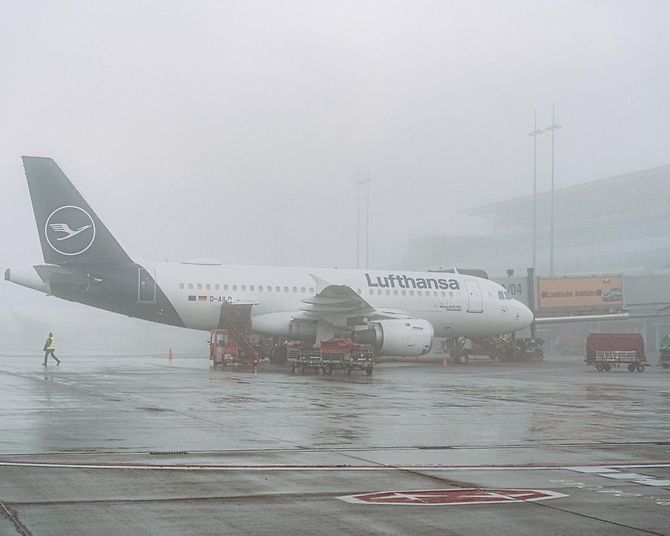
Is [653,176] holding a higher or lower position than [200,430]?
higher

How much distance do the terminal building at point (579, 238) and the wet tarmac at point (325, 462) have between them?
5624 cm

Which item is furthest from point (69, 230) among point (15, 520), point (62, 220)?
point (15, 520)

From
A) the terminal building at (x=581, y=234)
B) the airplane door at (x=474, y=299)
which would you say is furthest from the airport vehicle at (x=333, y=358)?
the terminal building at (x=581, y=234)

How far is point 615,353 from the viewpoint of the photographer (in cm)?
3959

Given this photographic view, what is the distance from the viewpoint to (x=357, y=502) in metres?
8.51

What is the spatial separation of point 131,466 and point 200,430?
392cm

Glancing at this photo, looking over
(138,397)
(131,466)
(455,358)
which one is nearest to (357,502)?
(131,466)

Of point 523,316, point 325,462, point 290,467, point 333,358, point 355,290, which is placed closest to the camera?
point 290,467

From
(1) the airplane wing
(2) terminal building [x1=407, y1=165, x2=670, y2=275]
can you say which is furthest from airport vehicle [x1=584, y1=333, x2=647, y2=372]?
(2) terminal building [x1=407, y1=165, x2=670, y2=275]

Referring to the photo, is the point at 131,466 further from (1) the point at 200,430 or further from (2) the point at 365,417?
(2) the point at 365,417

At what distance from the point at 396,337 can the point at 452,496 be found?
2803 centimetres

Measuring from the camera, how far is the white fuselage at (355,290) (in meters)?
38.5

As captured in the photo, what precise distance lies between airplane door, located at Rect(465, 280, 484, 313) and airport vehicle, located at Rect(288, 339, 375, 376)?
12.3 meters

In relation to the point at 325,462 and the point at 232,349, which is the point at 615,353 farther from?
the point at 325,462
